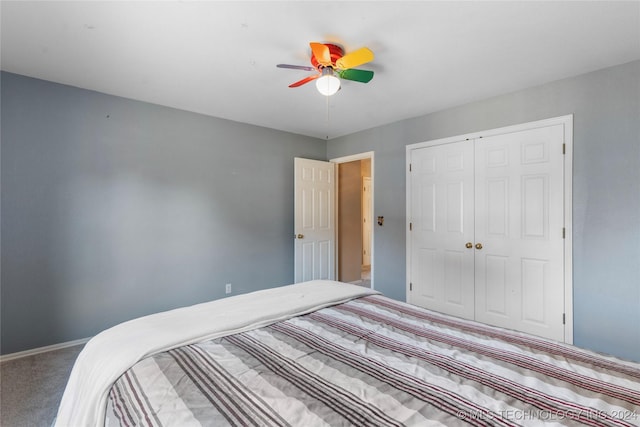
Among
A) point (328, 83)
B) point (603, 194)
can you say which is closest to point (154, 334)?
point (328, 83)

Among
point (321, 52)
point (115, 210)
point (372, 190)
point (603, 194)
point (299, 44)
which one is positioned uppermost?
point (299, 44)

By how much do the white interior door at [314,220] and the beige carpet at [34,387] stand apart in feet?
8.26

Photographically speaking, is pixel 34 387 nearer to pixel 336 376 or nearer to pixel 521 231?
pixel 336 376

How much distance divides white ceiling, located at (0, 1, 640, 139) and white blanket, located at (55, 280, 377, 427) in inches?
66.9

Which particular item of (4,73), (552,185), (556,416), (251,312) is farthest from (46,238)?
(552,185)

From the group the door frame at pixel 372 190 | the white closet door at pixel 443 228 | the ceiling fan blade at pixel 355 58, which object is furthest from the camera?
the door frame at pixel 372 190

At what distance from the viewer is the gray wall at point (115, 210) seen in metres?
2.53

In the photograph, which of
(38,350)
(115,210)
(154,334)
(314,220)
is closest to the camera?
(154,334)

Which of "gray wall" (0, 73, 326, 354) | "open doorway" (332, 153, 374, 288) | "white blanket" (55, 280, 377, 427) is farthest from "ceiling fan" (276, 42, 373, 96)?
"open doorway" (332, 153, 374, 288)

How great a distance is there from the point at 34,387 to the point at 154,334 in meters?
→ 1.62

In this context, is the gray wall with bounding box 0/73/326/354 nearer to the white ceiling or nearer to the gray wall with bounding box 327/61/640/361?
the white ceiling

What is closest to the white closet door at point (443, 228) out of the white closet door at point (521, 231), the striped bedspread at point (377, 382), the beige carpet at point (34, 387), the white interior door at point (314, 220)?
the white closet door at point (521, 231)

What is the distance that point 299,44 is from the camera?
2053 millimetres

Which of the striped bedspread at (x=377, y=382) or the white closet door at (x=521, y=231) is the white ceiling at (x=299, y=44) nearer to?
the white closet door at (x=521, y=231)
